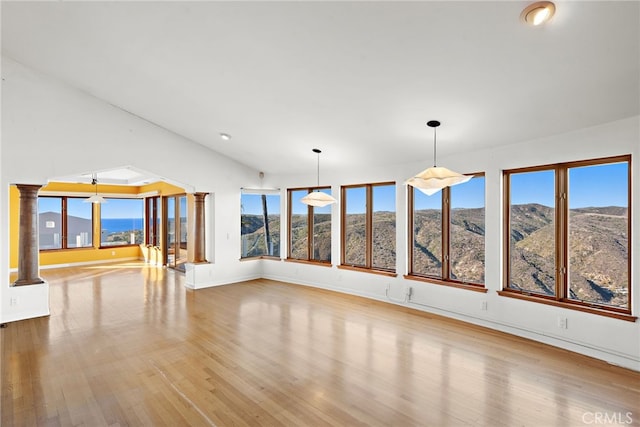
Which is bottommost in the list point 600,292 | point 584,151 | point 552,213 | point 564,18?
point 600,292

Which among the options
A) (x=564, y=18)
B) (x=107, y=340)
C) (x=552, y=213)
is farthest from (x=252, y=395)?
(x=552, y=213)

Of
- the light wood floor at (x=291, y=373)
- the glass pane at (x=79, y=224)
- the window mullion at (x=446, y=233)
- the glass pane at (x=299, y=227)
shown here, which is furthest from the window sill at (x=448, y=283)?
the glass pane at (x=79, y=224)

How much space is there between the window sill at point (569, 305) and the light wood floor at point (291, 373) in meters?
0.55

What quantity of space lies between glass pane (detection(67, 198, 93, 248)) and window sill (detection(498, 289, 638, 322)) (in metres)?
12.0

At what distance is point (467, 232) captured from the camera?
5.14 m

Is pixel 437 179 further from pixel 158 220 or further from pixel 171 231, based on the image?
pixel 158 220

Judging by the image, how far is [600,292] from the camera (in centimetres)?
382

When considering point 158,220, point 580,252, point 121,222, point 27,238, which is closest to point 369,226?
point 580,252

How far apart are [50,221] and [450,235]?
1178 centimetres

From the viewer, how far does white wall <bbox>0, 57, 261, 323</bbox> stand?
4.87 m

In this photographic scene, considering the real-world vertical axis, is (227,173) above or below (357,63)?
below

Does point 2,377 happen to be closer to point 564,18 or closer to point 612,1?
point 564,18

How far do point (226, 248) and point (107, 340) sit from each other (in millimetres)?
3572

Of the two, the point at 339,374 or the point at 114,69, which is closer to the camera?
the point at 339,374
